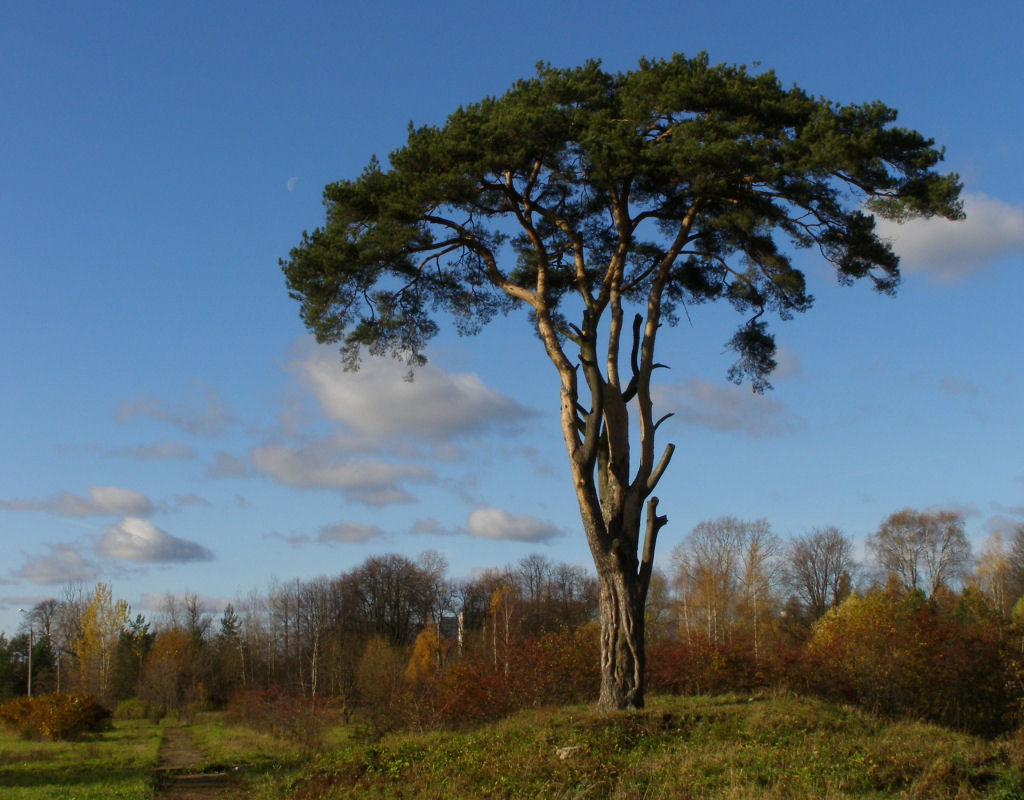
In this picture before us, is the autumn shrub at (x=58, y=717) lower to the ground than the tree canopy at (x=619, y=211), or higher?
lower

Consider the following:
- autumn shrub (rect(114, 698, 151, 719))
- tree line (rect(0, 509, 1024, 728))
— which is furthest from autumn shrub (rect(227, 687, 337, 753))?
autumn shrub (rect(114, 698, 151, 719))

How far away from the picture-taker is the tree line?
18.1 meters

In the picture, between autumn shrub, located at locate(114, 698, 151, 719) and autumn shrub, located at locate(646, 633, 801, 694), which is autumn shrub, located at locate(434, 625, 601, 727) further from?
autumn shrub, located at locate(114, 698, 151, 719)

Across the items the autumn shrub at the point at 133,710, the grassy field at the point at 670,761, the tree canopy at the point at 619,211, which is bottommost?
the autumn shrub at the point at 133,710

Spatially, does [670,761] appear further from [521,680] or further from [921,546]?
[921,546]

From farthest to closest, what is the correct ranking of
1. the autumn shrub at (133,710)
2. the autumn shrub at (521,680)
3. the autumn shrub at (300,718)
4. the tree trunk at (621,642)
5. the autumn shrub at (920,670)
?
the autumn shrub at (133,710), the autumn shrub at (920,670), the autumn shrub at (300,718), the autumn shrub at (521,680), the tree trunk at (621,642)

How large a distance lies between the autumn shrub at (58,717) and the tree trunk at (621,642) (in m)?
21.5

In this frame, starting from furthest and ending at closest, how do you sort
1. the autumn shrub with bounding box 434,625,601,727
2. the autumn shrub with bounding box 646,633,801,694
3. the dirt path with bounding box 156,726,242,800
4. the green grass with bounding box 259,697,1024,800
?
the autumn shrub with bounding box 646,633,801,694 → the autumn shrub with bounding box 434,625,601,727 → the dirt path with bounding box 156,726,242,800 → the green grass with bounding box 259,697,1024,800

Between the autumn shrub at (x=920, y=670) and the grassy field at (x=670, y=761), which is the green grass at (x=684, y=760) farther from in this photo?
the autumn shrub at (x=920, y=670)

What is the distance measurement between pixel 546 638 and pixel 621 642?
573cm

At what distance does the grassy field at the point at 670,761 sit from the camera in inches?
362

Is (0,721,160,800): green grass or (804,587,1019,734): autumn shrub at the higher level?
(804,587,1019,734): autumn shrub

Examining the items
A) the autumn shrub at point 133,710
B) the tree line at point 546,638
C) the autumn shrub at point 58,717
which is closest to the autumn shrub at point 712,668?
the tree line at point 546,638

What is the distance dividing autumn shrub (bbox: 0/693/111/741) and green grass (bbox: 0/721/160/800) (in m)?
0.44
